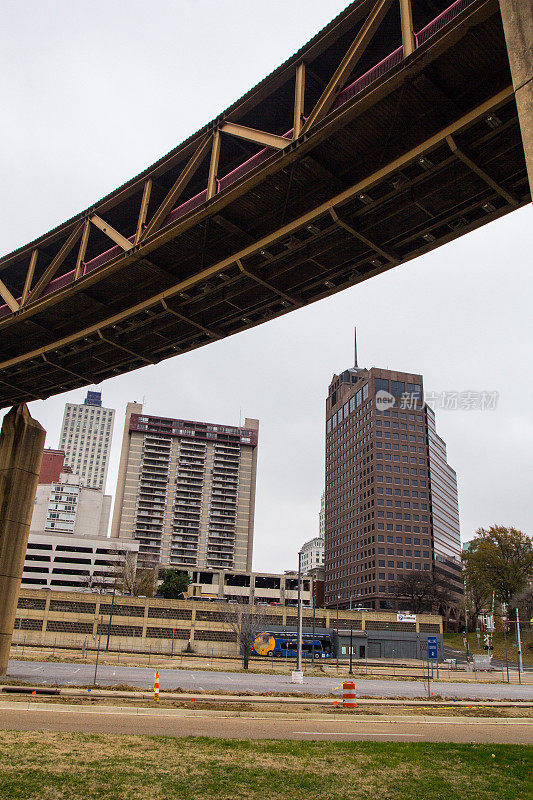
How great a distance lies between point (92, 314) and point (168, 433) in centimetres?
15104

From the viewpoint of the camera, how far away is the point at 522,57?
7922 mm

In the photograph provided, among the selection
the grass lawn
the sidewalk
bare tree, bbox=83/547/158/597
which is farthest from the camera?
bare tree, bbox=83/547/158/597

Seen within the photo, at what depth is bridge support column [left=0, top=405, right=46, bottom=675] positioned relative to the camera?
2875 cm

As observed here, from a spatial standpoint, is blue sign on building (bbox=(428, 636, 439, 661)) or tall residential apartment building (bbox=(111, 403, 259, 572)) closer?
blue sign on building (bbox=(428, 636, 439, 661))

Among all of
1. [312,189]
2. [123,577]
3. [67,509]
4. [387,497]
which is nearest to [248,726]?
[312,189]

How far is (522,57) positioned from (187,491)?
16793 cm

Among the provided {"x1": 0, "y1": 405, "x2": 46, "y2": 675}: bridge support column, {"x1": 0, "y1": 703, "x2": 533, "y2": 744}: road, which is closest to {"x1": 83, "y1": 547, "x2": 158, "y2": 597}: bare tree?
{"x1": 0, "y1": 405, "x2": 46, "y2": 675}: bridge support column

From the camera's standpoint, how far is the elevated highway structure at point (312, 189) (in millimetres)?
13227

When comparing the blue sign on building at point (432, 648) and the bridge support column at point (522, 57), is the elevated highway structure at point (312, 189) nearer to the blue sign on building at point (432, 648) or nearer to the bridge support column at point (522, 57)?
the bridge support column at point (522, 57)

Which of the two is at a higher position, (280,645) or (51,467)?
(51,467)

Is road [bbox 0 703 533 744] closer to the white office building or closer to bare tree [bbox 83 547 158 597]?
bare tree [bbox 83 547 158 597]

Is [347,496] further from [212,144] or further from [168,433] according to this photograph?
[212,144]

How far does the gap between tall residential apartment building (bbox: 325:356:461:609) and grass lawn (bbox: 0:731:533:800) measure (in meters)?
110

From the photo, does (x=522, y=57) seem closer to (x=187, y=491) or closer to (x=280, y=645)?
(x=280, y=645)
